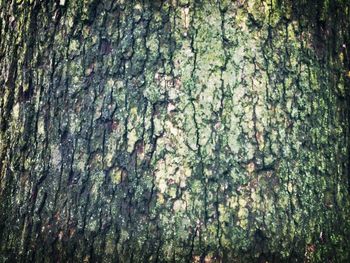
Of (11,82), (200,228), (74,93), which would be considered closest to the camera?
(200,228)

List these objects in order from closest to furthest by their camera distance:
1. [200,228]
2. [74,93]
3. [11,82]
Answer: [200,228]
[74,93]
[11,82]

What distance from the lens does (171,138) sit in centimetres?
138

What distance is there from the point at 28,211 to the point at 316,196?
103 centimetres

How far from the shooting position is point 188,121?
139 cm

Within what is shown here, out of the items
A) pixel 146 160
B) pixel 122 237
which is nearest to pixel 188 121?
pixel 146 160

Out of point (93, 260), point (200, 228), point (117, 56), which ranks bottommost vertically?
point (93, 260)

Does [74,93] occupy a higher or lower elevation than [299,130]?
higher

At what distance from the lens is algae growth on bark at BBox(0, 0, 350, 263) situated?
137cm

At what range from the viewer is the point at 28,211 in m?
1.46

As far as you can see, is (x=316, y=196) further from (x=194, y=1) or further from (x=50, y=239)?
(x=50, y=239)

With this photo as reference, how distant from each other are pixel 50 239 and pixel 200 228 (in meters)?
0.52

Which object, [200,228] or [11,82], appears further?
[11,82]

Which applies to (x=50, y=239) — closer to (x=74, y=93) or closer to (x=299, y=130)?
(x=74, y=93)

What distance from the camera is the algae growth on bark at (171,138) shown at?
1.37 meters
